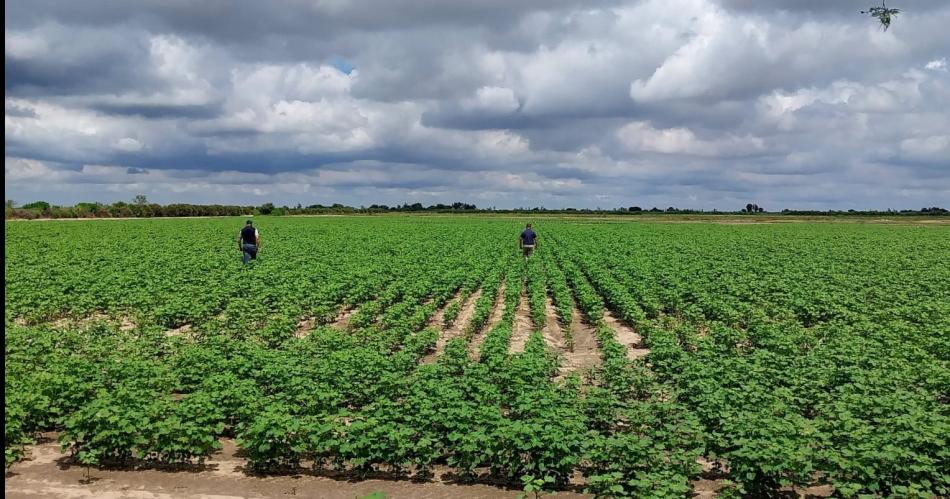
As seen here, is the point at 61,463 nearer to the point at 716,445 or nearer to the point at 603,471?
the point at 603,471

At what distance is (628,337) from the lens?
18547 mm

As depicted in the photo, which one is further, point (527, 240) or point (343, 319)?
point (527, 240)

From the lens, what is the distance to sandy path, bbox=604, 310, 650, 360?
16.7 metres

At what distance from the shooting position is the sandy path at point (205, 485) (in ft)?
27.6

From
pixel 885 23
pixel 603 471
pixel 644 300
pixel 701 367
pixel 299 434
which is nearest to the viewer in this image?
pixel 885 23

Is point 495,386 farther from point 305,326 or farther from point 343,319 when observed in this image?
point 343,319

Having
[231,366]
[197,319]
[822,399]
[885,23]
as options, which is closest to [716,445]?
[822,399]

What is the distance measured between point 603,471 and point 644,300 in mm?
14045

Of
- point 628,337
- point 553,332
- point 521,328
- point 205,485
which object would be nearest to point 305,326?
point 521,328

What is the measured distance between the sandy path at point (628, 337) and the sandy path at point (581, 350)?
715 mm

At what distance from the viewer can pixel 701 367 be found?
12312mm

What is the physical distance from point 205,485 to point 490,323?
12.1 m

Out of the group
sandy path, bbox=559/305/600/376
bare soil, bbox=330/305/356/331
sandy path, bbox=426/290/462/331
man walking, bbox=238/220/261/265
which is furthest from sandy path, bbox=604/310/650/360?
man walking, bbox=238/220/261/265

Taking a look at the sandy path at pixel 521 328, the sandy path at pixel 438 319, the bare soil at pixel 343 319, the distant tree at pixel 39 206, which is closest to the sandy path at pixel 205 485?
the sandy path at pixel 521 328
